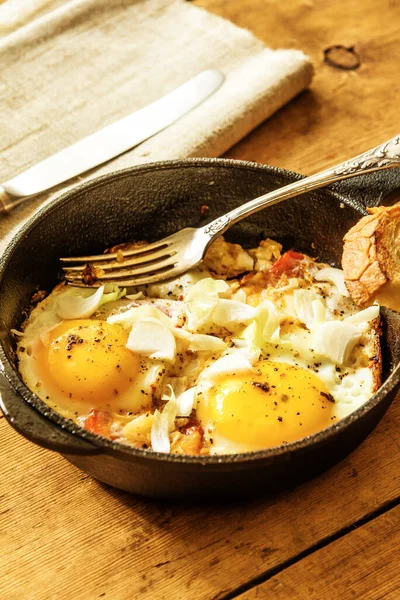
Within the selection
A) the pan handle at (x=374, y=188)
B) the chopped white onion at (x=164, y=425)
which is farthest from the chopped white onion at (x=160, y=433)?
the pan handle at (x=374, y=188)

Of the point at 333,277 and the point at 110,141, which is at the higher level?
the point at 110,141

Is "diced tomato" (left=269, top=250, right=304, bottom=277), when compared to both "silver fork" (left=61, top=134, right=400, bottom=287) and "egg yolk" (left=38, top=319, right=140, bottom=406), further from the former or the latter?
"egg yolk" (left=38, top=319, right=140, bottom=406)

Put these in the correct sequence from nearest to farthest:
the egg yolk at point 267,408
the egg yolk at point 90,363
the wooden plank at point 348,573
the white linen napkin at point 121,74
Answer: the wooden plank at point 348,573 → the egg yolk at point 267,408 → the egg yolk at point 90,363 → the white linen napkin at point 121,74

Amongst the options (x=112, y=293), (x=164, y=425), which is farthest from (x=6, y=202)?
(x=164, y=425)

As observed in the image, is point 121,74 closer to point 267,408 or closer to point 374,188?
point 374,188

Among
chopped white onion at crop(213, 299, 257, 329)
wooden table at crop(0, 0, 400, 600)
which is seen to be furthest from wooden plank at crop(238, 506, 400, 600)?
chopped white onion at crop(213, 299, 257, 329)

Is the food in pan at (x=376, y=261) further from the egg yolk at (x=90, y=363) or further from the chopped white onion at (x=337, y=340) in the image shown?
the egg yolk at (x=90, y=363)

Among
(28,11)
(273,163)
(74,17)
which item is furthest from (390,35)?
(28,11)

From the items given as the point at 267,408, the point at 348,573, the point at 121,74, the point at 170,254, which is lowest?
the point at 348,573
